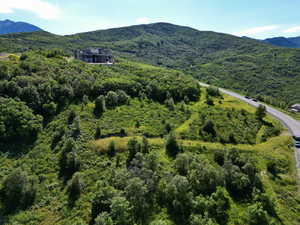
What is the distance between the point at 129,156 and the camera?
1624 inches

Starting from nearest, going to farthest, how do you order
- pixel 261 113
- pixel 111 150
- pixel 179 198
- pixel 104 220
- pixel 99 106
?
pixel 104 220
pixel 179 198
pixel 111 150
pixel 99 106
pixel 261 113

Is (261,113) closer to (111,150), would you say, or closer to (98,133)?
(111,150)

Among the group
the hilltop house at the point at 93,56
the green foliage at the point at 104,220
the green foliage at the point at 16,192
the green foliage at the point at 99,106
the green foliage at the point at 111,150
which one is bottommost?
the green foliage at the point at 16,192

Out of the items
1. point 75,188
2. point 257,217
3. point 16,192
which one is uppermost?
point 257,217

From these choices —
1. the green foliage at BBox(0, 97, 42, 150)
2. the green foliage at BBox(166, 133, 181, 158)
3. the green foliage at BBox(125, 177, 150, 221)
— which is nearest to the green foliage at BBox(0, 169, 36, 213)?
the green foliage at BBox(0, 97, 42, 150)

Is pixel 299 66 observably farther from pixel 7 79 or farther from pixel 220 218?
pixel 7 79

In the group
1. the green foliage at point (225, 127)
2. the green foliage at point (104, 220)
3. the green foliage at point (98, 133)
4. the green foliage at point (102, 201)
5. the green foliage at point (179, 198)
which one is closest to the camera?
the green foliage at point (104, 220)

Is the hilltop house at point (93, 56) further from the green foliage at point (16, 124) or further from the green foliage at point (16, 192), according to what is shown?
the green foliage at point (16, 192)

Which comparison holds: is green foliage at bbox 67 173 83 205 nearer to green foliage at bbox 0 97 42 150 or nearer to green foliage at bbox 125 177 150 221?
green foliage at bbox 125 177 150 221

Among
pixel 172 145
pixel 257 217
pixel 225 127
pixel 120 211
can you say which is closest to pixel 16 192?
pixel 120 211

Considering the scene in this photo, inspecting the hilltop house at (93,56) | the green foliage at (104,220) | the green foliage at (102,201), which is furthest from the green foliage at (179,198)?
the hilltop house at (93,56)

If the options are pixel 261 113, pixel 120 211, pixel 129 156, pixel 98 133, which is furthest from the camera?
pixel 261 113

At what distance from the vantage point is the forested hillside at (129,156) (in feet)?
102

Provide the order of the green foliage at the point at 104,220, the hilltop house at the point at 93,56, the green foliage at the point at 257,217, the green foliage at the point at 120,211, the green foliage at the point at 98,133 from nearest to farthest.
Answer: the green foliage at the point at 104,220
the green foliage at the point at 120,211
the green foliage at the point at 257,217
the green foliage at the point at 98,133
the hilltop house at the point at 93,56
